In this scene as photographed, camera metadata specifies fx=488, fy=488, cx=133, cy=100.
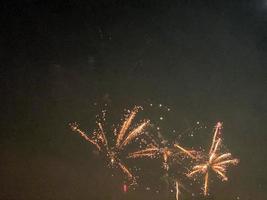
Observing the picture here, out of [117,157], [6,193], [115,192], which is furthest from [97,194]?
[6,193]

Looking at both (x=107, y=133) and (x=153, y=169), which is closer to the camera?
(x=107, y=133)

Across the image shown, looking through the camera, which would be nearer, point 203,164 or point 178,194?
point 203,164

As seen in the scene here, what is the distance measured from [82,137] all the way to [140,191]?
2916 mm

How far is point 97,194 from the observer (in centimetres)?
1762

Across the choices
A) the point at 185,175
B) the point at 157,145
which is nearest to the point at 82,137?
the point at 157,145

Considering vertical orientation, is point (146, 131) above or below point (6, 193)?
above

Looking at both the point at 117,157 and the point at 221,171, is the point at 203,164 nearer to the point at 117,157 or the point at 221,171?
the point at 221,171

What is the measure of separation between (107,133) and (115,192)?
2.54 meters

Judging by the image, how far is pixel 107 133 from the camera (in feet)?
53.5

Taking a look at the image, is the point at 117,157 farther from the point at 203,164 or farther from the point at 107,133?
the point at 203,164

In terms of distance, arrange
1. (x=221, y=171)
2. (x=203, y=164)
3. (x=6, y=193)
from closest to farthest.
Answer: (x=6, y=193) < (x=203, y=164) < (x=221, y=171)

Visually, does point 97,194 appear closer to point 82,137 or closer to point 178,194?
point 82,137

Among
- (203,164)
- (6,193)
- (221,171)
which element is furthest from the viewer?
(221,171)

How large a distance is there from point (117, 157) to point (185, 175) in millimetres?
3301
